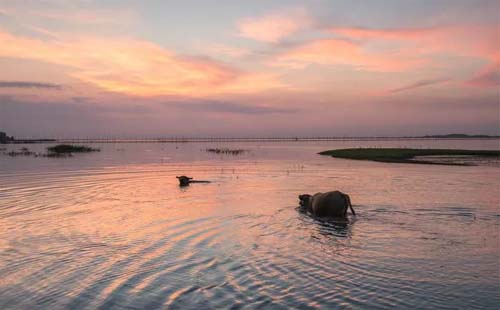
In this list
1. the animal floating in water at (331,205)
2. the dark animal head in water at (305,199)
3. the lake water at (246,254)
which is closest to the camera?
the lake water at (246,254)

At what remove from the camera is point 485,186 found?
995 inches

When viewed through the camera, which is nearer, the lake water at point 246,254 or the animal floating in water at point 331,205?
the lake water at point 246,254

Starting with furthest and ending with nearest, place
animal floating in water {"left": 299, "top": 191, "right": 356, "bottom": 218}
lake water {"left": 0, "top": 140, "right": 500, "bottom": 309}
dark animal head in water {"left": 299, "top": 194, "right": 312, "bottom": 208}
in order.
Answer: dark animal head in water {"left": 299, "top": 194, "right": 312, "bottom": 208} → animal floating in water {"left": 299, "top": 191, "right": 356, "bottom": 218} → lake water {"left": 0, "top": 140, "right": 500, "bottom": 309}

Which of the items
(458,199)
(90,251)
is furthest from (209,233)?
(458,199)

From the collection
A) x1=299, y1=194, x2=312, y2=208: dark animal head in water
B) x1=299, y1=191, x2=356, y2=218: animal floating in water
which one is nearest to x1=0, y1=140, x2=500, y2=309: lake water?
x1=299, y1=194, x2=312, y2=208: dark animal head in water

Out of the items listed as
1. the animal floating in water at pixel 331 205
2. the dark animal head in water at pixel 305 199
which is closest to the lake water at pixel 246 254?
the dark animal head in water at pixel 305 199

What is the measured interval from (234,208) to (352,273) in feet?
32.4

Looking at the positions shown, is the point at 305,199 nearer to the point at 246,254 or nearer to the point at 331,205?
the point at 331,205

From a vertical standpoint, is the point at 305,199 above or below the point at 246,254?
above

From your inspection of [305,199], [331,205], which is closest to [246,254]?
[331,205]

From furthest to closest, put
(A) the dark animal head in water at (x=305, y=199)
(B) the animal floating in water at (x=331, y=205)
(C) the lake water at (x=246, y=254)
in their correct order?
(A) the dark animal head in water at (x=305, y=199), (B) the animal floating in water at (x=331, y=205), (C) the lake water at (x=246, y=254)

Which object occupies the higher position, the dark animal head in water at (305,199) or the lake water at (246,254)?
the dark animal head in water at (305,199)

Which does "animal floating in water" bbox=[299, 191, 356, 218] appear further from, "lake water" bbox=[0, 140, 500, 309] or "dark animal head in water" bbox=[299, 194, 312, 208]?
"dark animal head in water" bbox=[299, 194, 312, 208]

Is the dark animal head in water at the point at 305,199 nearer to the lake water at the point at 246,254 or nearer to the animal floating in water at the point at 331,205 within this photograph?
the lake water at the point at 246,254
